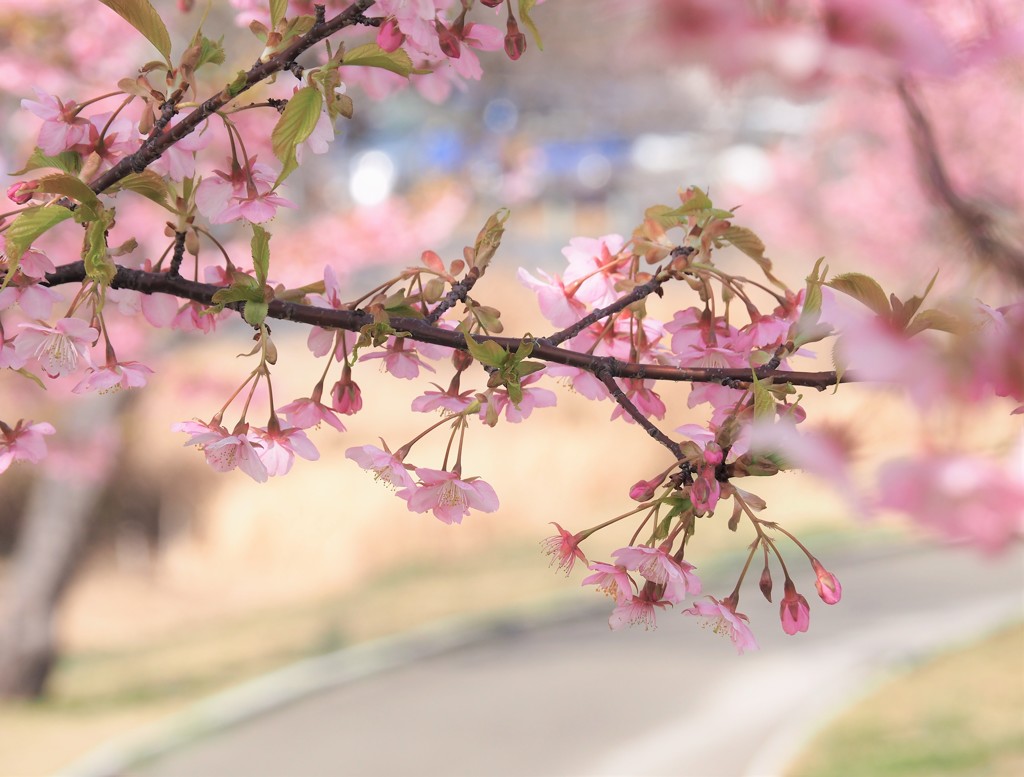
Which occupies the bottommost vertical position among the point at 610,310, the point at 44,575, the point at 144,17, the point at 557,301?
the point at 610,310

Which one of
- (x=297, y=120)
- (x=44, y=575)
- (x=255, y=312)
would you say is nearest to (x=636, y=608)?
(x=255, y=312)

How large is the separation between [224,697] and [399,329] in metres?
6.08

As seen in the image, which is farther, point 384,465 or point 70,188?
point 384,465

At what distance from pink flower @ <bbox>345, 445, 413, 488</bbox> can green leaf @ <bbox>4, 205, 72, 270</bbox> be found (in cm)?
38

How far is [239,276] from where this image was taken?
1.16 metres

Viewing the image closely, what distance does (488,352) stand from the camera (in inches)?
42.4

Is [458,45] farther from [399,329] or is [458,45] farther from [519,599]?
[519,599]

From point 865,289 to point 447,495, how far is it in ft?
1.62

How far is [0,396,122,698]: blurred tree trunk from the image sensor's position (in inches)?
284

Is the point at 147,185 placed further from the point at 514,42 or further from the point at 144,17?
the point at 514,42

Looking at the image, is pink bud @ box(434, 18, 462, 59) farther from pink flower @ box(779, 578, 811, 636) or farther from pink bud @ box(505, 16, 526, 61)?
pink flower @ box(779, 578, 811, 636)

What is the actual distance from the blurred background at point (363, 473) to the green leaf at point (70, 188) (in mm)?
3150

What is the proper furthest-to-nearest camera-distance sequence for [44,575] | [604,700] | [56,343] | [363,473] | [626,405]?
[363,473] < [44,575] < [604,700] < [56,343] < [626,405]

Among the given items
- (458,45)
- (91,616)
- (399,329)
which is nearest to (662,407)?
(399,329)
